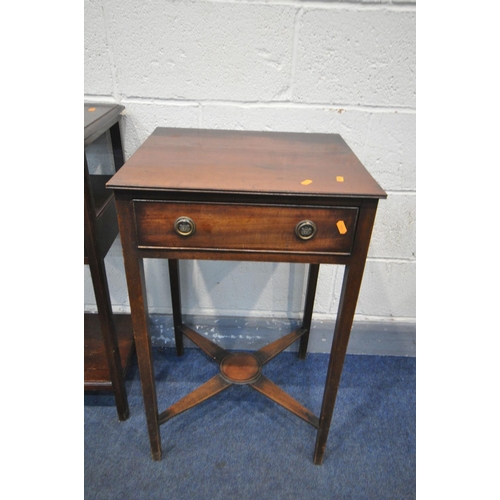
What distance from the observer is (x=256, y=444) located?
110 cm

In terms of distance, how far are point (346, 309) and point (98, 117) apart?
2.37 feet

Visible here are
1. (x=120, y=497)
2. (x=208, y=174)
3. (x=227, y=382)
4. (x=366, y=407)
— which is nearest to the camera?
(x=208, y=174)

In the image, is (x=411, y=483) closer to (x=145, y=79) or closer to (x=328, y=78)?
(x=328, y=78)

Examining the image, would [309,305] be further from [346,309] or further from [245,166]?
[245,166]

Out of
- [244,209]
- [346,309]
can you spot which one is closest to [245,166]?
[244,209]

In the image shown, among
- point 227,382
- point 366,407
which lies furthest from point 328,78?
point 366,407

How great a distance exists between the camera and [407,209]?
120 cm

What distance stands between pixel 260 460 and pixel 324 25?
1161mm

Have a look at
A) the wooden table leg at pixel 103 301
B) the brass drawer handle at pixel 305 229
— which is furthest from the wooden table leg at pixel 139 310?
the brass drawer handle at pixel 305 229

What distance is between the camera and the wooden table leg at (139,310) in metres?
0.74

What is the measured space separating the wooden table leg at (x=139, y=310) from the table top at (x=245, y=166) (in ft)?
0.26

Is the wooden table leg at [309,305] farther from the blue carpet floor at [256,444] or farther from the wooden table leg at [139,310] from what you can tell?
Result: the wooden table leg at [139,310]

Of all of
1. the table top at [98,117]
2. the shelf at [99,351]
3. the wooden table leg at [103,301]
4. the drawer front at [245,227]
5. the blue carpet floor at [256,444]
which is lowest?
the blue carpet floor at [256,444]

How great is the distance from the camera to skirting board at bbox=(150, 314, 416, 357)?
1.39m
